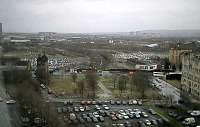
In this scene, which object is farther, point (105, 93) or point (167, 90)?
point (167, 90)

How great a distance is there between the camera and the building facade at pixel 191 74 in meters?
5.60

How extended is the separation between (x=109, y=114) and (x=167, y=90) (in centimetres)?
219

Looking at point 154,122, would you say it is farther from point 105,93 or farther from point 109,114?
point 105,93

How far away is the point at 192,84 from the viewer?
19.0 feet

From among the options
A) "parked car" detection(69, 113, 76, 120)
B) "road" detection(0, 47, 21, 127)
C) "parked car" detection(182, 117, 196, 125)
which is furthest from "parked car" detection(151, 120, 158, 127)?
"road" detection(0, 47, 21, 127)

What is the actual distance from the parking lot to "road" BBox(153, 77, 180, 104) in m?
0.71

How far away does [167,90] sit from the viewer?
6.44 metres

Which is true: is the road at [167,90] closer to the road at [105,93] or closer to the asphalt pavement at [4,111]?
the road at [105,93]

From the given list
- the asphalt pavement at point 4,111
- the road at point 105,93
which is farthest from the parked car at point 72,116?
the road at point 105,93

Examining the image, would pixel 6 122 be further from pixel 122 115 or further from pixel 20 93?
pixel 122 115

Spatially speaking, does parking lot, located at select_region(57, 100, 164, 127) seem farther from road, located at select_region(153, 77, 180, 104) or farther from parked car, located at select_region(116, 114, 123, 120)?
road, located at select_region(153, 77, 180, 104)

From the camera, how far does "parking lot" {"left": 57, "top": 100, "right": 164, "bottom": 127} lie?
13.8ft

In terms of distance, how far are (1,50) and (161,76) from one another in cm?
483

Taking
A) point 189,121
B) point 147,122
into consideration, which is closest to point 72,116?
point 147,122
